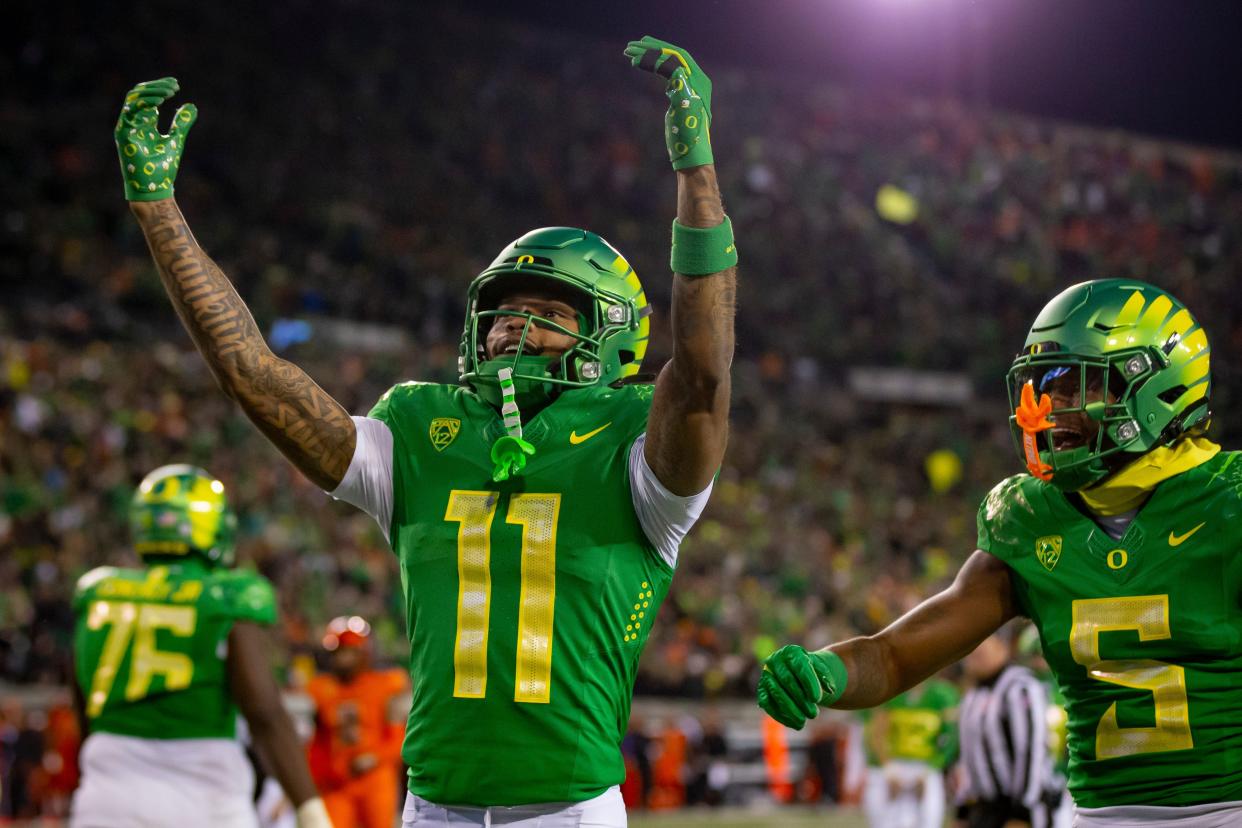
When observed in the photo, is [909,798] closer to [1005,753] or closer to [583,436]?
[1005,753]

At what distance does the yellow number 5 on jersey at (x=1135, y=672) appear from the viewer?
3162 mm

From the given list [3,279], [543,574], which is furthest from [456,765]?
[3,279]

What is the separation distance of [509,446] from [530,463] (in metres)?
0.07

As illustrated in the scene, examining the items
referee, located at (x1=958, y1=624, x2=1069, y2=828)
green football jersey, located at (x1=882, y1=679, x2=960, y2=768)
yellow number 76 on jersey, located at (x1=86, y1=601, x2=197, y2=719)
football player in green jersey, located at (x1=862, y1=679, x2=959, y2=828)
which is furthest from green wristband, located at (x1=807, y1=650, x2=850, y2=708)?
football player in green jersey, located at (x1=862, y1=679, x2=959, y2=828)

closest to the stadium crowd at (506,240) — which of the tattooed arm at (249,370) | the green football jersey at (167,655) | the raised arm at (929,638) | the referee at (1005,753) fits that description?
the referee at (1005,753)

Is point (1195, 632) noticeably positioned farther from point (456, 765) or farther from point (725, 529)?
point (725, 529)

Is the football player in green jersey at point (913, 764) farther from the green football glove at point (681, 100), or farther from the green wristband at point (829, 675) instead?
the green football glove at point (681, 100)

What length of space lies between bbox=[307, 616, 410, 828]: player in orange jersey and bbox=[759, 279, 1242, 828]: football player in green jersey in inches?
206

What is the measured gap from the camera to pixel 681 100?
2898 mm

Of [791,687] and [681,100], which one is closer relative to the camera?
[681,100]

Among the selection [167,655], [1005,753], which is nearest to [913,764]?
[1005,753]

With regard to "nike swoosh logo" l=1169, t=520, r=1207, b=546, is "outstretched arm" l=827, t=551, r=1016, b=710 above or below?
below

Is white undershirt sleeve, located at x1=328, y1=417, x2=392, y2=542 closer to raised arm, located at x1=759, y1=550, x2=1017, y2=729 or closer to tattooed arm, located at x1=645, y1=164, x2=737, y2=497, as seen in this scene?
tattooed arm, located at x1=645, y1=164, x2=737, y2=497

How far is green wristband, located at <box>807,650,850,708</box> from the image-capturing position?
3.20 metres
